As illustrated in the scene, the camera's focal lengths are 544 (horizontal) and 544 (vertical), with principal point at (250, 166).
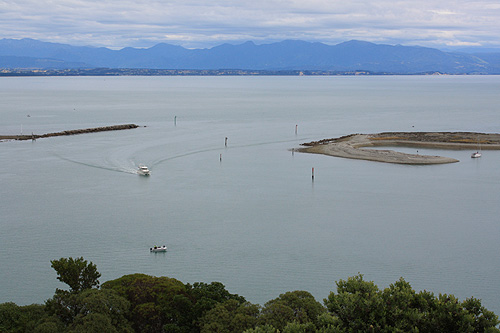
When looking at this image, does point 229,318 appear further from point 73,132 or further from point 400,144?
point 73,132

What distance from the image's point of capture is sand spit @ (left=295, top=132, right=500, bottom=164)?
51531mm

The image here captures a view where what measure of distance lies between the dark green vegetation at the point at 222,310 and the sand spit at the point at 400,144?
36.7 metres

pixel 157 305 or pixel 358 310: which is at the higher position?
pixel 358 310

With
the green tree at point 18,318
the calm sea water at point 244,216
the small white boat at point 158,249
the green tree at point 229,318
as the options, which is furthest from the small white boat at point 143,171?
the green tree at point 229,318

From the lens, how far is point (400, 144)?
60.2 meters

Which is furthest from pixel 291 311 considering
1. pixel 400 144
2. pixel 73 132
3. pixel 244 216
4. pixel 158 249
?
pixel 73 132

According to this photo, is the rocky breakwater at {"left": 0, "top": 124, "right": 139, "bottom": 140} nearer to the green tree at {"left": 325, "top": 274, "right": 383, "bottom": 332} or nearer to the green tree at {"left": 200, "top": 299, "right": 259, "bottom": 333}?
the green tree at {"left": 200, "top": 299, "right": 259, "bottom": 333}

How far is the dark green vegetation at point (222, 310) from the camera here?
12586mm

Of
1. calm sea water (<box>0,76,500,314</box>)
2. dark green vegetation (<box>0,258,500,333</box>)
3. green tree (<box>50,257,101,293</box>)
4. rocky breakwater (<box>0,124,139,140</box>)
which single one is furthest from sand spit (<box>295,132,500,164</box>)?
green tree (<box>50,257,101,293</box>)

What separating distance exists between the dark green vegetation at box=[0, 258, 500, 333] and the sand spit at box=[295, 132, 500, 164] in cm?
3667

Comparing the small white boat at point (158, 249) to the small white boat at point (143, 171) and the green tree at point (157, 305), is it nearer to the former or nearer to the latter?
the green tree at point (157, 305)

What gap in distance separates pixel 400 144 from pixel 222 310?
47.9 m

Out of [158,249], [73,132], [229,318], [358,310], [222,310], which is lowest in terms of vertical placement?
[158,249]

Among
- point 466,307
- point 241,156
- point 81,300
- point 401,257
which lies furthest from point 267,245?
point 241,156
